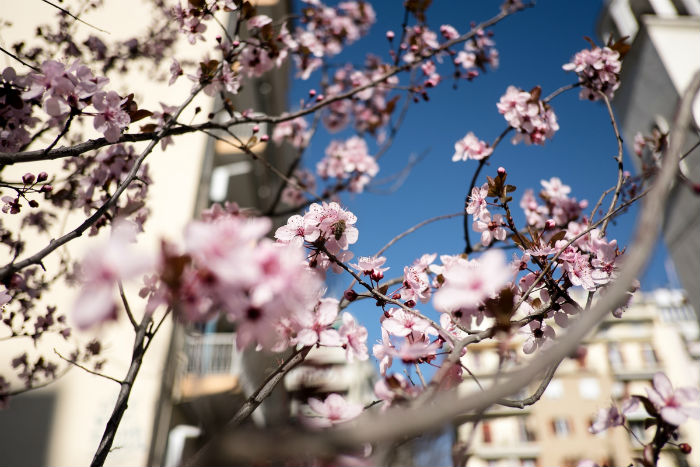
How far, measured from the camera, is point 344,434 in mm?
468

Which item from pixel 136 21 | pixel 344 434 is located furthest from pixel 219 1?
pixel 136 21

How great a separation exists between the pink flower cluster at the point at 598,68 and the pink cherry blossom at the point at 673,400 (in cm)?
132

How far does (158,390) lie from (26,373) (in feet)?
3.83

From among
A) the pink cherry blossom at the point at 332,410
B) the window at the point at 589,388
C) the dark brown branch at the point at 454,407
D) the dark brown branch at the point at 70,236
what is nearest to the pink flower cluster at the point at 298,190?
the dark brown branch at the point at 70,236

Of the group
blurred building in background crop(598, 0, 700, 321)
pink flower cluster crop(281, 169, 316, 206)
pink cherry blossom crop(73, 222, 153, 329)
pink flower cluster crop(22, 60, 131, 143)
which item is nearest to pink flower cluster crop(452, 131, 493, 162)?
pink flower cluster crop(22, 60, 131, 143)

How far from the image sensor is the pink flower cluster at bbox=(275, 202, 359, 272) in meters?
1.14

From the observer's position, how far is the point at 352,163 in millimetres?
3119

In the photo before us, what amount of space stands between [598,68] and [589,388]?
20118mm

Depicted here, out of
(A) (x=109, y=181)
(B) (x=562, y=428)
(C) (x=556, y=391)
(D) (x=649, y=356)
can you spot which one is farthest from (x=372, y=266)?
(D) (x=649, y=356)

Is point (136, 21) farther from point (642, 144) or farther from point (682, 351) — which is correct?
point (682, 351)

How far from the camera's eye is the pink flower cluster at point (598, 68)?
1766 millimetres

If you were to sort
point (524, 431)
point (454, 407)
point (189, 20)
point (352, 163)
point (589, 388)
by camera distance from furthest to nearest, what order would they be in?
1. point (589, 388)
2. point (524, 431)
3. point (352, 163)
4. point (189, 20)
5. point (454, 407)

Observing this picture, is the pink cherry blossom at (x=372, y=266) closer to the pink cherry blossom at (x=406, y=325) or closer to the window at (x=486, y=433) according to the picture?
the pink cherry blossom at (x=406, y=325)

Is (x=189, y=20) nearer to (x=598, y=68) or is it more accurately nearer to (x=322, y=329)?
(x=322, y=329)
